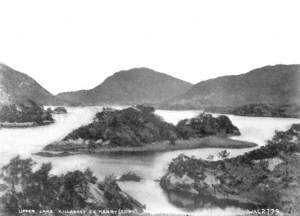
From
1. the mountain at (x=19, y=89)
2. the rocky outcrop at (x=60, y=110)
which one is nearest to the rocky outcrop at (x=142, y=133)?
the rocky outcrop at (x=60, y=110)

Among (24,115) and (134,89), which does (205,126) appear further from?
(24,115)

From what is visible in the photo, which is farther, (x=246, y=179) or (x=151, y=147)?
(x=151, y=147)

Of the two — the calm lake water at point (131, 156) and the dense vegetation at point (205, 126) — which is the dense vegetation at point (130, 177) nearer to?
the calm lake water at point (131, 156)

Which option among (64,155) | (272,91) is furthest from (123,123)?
(272,91)

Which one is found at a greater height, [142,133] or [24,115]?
[24,115]

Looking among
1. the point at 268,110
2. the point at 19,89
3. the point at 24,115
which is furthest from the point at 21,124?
the point at 268,110

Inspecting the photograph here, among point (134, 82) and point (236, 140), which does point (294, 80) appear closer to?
point (236, 140)

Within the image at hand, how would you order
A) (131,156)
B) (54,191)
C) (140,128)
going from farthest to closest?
(140,128)
(131,156)
(54,191)
